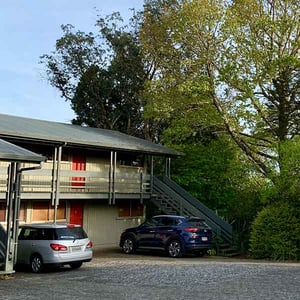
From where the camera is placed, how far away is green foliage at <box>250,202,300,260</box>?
2114cm

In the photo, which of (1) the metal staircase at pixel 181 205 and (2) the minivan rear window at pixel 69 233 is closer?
(2) the minivan rear window at pixel 69 233

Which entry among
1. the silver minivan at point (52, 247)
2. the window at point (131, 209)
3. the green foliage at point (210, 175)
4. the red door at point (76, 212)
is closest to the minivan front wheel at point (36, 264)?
the silver minivan at point (52, 247)

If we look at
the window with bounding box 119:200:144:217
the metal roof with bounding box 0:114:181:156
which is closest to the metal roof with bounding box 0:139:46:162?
the metal roof with bounding box 0:114:181:156

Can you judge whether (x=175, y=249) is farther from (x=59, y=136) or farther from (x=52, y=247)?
(x=59, y=136)

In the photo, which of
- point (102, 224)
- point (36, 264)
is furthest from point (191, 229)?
point (36, 264)

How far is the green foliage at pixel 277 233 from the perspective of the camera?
21141 mm

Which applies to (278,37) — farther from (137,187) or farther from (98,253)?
(98,253)

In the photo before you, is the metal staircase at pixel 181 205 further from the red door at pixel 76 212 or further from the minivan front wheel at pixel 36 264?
the minivan front wheel at pixel 36 264

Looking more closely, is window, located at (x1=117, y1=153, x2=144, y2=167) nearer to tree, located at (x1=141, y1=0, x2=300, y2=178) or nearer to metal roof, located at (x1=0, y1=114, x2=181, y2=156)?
metal roof, located at (x1=0, y1=114, x2=181, y2=156)

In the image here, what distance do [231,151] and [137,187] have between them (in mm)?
7017

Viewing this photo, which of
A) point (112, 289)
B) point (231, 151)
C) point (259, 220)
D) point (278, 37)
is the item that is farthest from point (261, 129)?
point (112, 289)

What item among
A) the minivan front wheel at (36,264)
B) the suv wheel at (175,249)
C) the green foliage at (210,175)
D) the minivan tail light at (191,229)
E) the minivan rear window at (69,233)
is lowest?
the minivan front wheel at (36,264)

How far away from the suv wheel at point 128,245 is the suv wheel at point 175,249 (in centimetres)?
207

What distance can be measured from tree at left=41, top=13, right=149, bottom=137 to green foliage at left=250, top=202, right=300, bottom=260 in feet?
70.5
